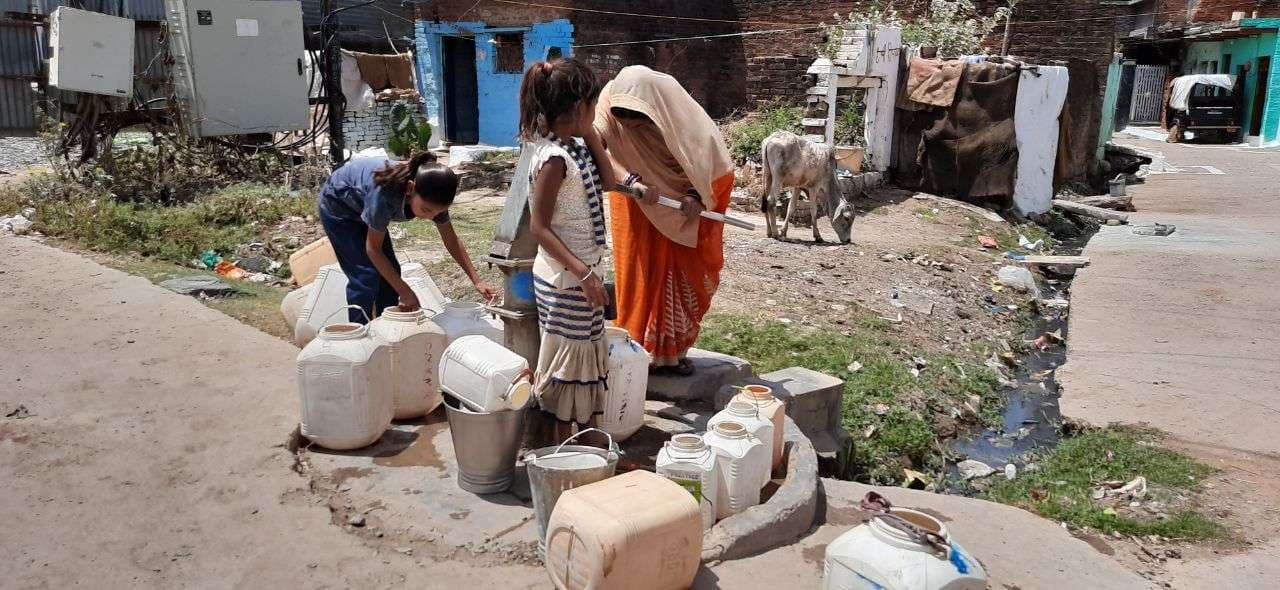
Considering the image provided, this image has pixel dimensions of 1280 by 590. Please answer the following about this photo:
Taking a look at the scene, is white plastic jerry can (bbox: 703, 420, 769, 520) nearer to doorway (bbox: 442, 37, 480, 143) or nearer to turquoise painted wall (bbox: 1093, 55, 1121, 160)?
doorway (bbox: 442, 37, 480, 143)

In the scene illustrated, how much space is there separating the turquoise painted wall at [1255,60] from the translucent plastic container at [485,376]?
25619 mm

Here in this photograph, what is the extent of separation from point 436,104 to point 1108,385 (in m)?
13.9

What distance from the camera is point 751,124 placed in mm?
13500

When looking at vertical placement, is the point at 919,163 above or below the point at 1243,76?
below

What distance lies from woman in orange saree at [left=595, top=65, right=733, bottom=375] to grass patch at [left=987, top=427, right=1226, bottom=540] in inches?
70.0

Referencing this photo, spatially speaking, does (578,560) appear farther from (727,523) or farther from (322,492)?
(322,492)

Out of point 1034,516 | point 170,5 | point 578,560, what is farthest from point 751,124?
point 578,560

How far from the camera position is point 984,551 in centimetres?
313

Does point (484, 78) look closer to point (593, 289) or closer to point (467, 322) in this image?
point (467, 322)

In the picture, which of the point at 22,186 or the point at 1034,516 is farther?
the point at 22,186

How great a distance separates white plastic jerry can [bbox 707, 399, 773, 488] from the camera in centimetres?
316

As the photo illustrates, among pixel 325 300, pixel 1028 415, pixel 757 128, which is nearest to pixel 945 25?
pixel 757 128

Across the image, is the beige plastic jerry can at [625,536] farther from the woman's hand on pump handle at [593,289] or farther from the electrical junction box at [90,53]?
the electrical junction box at [90,53]

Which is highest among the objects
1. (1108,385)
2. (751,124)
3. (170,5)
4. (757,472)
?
(170,5)
